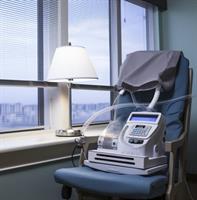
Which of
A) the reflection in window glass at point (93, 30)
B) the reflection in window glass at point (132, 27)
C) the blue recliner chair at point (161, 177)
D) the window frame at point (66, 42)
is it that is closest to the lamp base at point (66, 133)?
the window frame at point (66, 42)

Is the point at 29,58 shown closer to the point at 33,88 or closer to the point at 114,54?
the point at 33,88

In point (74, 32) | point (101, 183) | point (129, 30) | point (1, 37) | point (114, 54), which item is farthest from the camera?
point (129, 30)

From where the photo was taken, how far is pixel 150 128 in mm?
1839

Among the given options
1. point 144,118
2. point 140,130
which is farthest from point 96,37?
point 140,130

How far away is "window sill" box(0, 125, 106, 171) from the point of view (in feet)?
5.95

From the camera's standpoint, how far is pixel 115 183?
164 centimetres

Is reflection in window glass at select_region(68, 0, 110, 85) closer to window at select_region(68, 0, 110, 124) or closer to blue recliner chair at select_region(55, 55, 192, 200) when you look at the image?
window at select_region(68, 0, 110, 124)

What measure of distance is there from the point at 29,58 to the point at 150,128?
1040mm

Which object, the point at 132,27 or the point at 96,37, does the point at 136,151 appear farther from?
the point at 132,27

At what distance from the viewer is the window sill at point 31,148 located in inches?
71.4

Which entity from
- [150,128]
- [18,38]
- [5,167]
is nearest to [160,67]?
[150,128]

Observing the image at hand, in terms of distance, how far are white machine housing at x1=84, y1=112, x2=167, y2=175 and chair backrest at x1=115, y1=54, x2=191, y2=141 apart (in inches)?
13.4

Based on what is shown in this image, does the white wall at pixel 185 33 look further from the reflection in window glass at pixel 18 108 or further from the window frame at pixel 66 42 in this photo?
the reflection in window glass at pixel 18 108

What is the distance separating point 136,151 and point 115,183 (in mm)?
224
